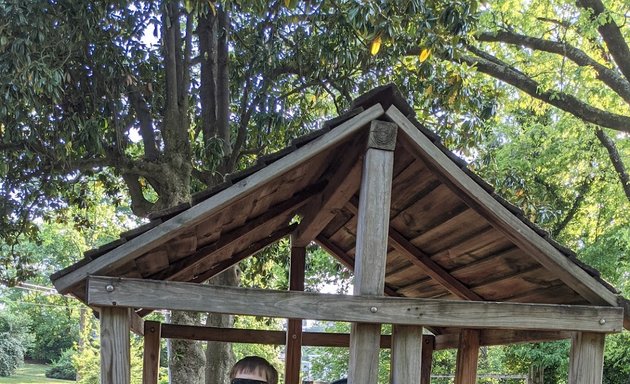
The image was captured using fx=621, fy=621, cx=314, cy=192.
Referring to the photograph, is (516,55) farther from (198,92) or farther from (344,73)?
(198,92)

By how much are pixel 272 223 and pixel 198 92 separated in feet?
16.4

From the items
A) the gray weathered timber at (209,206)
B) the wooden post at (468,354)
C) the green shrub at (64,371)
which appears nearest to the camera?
the gray weathered timber at (209,206)

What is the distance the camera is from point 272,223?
16.5 feet

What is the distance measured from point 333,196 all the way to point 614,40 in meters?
6.97

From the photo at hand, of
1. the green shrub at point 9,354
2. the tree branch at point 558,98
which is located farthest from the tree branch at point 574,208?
the green shrub at point 9,354

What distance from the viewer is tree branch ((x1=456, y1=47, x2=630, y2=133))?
9164 mm

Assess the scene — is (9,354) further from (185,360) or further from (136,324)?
(136,324)

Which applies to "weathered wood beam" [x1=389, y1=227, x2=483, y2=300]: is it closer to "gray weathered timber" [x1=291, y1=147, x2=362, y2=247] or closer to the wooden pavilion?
the wooden pavilion

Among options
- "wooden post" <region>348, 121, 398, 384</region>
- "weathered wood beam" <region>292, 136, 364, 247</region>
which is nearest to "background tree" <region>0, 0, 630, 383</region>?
"weathered wood beam" <region>292, 136, 364, 247</region>

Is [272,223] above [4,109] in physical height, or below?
below

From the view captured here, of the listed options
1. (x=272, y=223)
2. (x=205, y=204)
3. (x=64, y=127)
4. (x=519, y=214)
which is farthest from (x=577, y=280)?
(x=64, y=127)

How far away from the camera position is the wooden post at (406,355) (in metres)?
3.35

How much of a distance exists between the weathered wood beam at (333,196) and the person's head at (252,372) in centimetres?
118

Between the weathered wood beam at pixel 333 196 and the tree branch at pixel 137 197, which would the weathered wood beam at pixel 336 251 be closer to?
the weathered wood beam at pixel 333 196
